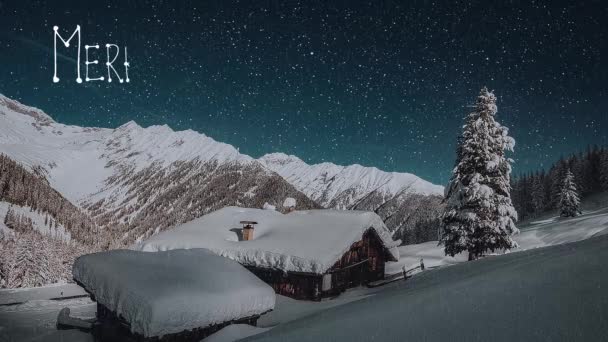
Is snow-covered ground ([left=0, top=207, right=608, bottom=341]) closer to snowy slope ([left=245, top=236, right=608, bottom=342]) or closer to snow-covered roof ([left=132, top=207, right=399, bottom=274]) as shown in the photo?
snowy slope ([left=245, top=236, right=608, bottom=342])

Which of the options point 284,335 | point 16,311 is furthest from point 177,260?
point 16,311

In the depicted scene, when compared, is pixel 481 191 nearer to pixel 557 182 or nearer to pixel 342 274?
pixel 342 274

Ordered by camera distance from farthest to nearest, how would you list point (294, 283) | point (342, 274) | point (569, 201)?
point (569, 201) < point (342, 274) < point (294, 283)

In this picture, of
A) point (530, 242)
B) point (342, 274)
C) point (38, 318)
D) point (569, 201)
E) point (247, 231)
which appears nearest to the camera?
point (38, 318)

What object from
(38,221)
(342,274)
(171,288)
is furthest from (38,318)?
(38,221)

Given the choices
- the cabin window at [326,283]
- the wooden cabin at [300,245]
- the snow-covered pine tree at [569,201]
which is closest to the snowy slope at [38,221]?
the wooden cabin at [300,245]

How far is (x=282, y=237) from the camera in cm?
1981

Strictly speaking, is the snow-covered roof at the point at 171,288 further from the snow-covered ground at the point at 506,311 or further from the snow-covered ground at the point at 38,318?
the snow-covered ground at the point at 506,311

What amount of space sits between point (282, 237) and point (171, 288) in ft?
36.5

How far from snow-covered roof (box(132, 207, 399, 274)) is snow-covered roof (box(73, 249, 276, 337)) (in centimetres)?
583

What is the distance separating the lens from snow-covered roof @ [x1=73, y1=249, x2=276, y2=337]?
27.8ft

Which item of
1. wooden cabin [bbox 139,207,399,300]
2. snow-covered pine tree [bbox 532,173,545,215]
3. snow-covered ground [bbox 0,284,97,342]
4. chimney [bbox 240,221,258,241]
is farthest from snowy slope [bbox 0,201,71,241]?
snow-covered pine tree [bbox 532,173,545,215]

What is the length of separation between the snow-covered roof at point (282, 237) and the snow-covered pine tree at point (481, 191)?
4332 mm

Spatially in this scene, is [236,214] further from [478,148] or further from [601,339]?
[601,339]
